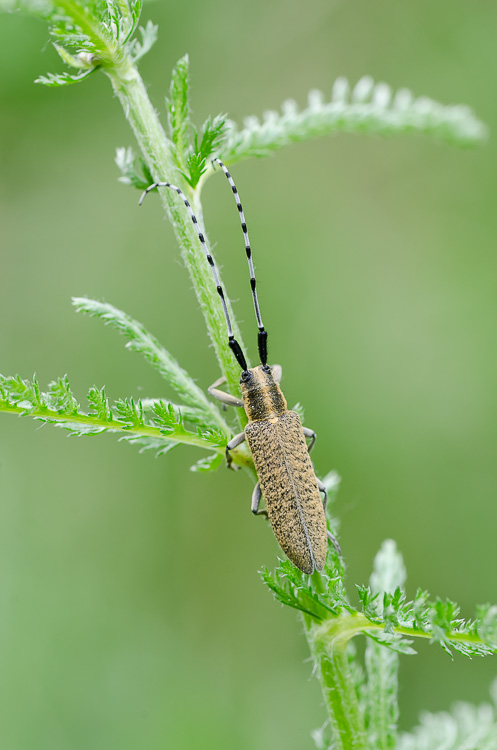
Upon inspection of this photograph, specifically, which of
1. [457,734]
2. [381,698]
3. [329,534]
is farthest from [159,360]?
[457,734]

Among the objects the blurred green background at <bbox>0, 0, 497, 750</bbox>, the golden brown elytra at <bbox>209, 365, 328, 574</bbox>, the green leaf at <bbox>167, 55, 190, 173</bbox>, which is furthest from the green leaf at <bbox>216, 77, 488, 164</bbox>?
the blurred green background at <bbox>0, 0, 497, 750</bbox>

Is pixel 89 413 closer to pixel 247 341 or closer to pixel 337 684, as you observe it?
pixel 337 684

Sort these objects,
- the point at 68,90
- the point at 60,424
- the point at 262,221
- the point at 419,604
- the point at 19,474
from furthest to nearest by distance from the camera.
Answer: the point at 262,221 < the point at 68,90 < the point at 19,474 < the point at 60,424 < the point at 419,604

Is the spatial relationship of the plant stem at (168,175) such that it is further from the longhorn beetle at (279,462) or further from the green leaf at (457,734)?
the green leaf at (457,734)

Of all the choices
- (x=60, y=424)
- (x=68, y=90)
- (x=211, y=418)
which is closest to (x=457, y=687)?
(x=211, y=418)

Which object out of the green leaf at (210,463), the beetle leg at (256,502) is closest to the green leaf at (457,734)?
the beetle leg at (256,502)

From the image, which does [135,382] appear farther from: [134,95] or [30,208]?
[134,95]
